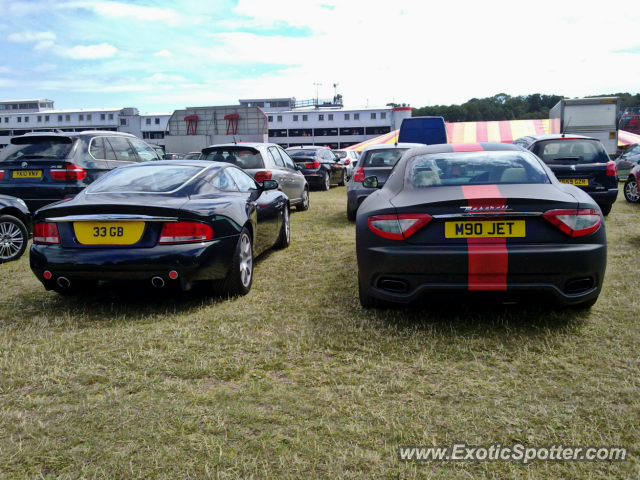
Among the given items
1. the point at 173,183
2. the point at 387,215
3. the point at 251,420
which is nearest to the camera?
the point at 251,420

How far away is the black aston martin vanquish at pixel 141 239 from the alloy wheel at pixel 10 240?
9.36 ft

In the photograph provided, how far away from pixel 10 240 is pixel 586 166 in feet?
30.7

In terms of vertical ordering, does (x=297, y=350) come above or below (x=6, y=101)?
below

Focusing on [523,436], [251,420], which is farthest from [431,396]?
[251,420]

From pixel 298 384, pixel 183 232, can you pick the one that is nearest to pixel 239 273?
pixel 183 232

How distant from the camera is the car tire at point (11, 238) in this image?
23.3 ft

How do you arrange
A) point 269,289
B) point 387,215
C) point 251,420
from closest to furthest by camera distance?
1. point 251,420
2. point 387,215
3. point 269,289

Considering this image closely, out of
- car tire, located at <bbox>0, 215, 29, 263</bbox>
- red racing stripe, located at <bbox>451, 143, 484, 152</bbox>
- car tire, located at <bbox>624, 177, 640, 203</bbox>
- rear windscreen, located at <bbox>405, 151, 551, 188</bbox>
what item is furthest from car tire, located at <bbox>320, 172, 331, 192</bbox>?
rear windscreen, located at <bbox>405, 151, 551, 188</bbox>

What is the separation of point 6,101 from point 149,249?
126 metres

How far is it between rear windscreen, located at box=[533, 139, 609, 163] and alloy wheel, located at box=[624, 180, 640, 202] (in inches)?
141

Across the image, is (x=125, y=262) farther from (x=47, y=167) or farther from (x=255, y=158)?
(x=255, y=158)

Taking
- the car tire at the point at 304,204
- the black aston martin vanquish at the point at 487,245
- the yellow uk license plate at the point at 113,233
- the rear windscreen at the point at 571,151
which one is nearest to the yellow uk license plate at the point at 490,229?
the black aston martin vanquish at the point at 487,245

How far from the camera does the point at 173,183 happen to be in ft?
16.7

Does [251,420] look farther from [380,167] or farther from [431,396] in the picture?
[380,167]
